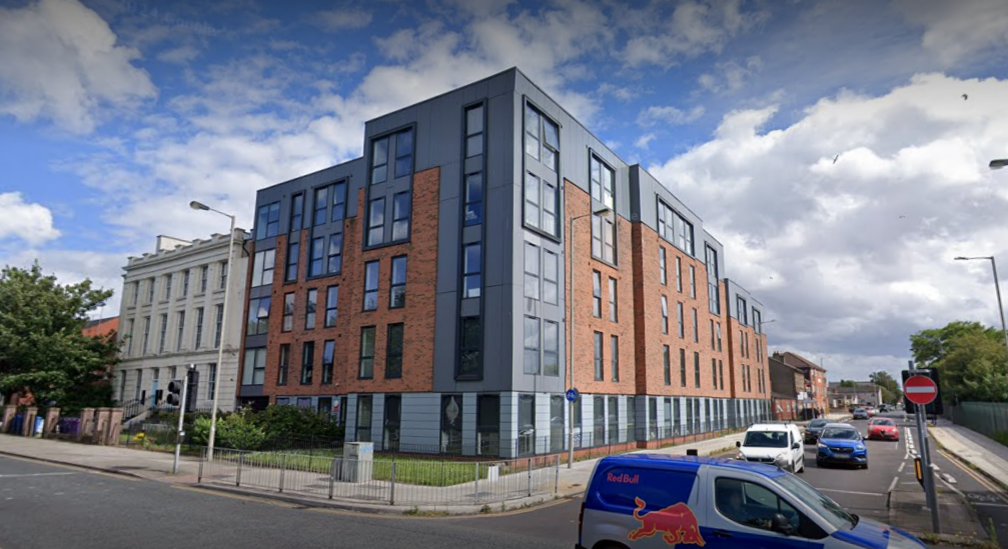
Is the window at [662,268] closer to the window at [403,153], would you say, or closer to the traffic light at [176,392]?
the window at [403,153]

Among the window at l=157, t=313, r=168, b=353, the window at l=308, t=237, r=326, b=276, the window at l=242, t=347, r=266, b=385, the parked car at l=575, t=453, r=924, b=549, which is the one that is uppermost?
the window at l=308, t=237, r=326, b=276

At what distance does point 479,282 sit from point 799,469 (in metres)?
13.4

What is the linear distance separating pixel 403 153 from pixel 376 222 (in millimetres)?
3482

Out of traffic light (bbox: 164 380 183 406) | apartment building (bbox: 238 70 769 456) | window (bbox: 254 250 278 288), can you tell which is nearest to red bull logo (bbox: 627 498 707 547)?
apartment building (bbox: 238 70 769 456)

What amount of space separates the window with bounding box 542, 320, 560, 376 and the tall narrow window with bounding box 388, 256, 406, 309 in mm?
6347

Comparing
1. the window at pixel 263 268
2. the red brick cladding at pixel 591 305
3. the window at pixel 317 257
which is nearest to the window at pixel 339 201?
the window at pixel 317 257

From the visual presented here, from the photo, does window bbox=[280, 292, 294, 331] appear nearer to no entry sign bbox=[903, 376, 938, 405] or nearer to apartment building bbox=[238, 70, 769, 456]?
apartment building bbox=[238, 70, 769, 456]

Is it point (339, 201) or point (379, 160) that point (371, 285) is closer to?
point (379, 160)

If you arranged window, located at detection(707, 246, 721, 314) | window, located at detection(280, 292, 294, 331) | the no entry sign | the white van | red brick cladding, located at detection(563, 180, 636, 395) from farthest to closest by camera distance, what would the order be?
window, located at detection(707, 246, 721, 314) → window, located at detection(280, 292, 294, 331) → red brick cladding, located at detection(563, 180, 636, 395) → the white van → the no entry sign

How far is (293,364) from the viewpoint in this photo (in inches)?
1298

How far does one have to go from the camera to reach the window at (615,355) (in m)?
29.7

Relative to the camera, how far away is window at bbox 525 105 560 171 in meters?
25.5

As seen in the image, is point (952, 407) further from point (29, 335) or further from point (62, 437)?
point (29, 335)

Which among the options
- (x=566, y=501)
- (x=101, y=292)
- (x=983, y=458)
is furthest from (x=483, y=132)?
(x=101, y=292)
